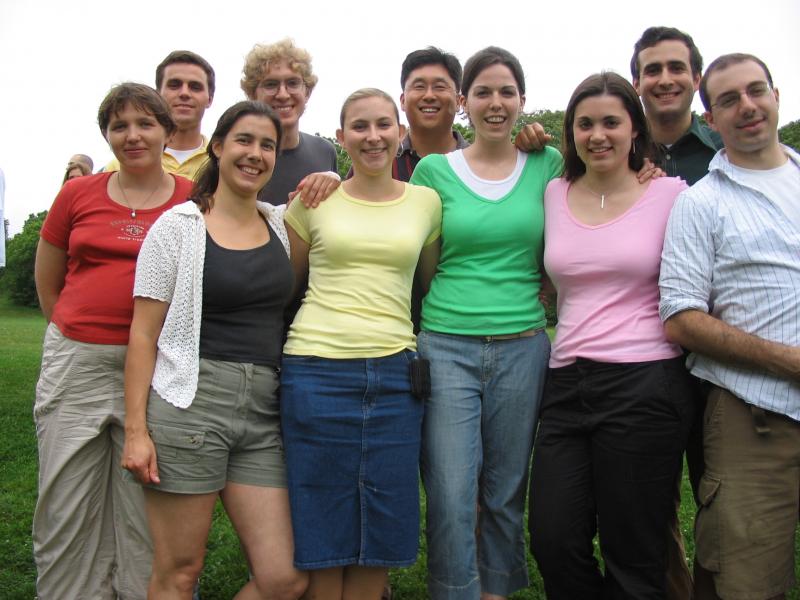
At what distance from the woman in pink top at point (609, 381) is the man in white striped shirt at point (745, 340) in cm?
16

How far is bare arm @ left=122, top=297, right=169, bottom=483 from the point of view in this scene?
10.5 feet

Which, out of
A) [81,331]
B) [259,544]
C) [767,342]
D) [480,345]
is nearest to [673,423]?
[767,342]

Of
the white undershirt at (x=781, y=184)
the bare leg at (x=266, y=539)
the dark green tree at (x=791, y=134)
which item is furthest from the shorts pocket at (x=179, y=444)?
the dark green tree at (x=791, y=134)

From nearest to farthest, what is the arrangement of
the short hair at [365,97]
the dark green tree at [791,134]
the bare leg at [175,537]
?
the bare leg at [175,537]
the short hair at [365,97]
the dark green tree at [791,134]

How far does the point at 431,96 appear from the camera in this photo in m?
4.92

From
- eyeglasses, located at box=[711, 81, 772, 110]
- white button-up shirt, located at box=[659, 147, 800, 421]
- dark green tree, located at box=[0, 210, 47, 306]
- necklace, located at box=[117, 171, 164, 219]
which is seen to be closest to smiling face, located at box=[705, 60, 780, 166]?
eyeglasses, located at box=[711, 81, 772, 110]

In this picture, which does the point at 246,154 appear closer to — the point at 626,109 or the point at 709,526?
the point at 626,109

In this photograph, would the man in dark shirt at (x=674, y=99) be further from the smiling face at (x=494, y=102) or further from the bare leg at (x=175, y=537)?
the bare leg at (x=175, y=537)

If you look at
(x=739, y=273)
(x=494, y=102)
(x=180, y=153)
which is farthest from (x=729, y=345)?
(x=180, y=153)

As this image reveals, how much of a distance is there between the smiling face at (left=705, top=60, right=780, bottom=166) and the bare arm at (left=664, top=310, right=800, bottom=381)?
0.89 m

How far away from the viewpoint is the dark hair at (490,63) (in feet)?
13.0

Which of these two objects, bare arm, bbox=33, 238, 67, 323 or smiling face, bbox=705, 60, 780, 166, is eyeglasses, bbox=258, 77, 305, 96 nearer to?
bare arm, bbox=33, 238, 67, 323

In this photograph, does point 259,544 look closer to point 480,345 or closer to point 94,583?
point 94,583

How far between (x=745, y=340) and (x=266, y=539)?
238 cm
